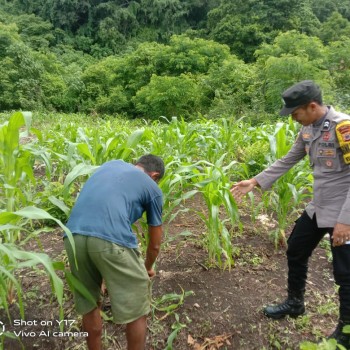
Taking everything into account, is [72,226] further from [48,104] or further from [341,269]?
[48,104]

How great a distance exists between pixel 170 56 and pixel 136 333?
55.4ft

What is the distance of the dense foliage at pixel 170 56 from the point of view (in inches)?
464

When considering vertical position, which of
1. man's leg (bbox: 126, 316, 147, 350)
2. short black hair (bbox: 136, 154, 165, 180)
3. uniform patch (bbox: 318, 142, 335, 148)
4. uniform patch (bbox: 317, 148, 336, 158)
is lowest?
man's leg (bbox: 126, 316, 147, 350)

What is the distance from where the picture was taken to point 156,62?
17547mm

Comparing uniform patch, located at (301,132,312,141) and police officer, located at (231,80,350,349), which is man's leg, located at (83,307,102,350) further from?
uniform patch, located at (301,132,312,141)

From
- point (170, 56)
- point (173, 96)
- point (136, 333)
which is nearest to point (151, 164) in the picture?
point (136, 333)

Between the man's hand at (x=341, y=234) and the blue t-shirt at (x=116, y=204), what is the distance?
861 millimetres

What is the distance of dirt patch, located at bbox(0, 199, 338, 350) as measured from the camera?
2.03 m

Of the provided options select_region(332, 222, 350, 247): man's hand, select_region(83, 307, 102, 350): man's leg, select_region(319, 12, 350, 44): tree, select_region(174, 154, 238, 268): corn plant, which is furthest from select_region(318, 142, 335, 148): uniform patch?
select_region(319, 12, 350, 44): tree

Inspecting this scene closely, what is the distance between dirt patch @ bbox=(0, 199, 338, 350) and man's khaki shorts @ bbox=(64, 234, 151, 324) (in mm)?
454

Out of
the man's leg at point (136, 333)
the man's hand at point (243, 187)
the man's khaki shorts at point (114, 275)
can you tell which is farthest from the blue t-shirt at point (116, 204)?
the man's hand at point (243, 187)

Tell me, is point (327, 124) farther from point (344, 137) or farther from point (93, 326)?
point (93, 326)

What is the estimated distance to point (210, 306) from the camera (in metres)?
2.21

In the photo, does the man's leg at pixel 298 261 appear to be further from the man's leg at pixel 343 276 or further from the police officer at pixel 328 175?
the man's leg at pixel 343 276
